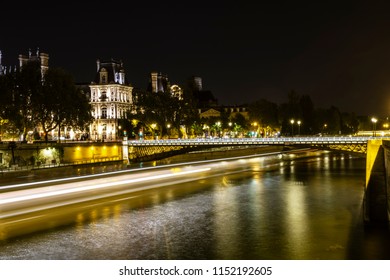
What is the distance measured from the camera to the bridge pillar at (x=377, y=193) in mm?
26281

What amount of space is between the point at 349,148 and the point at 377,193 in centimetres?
3025

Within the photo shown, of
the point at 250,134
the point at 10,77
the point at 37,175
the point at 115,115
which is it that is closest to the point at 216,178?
the point at 37,175

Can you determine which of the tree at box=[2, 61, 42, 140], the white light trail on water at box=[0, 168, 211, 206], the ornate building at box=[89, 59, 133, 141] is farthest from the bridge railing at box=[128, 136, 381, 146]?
the ornate building at box=[89, 59, 133, 141]

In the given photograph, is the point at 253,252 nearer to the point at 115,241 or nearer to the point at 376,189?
the point at 115,241

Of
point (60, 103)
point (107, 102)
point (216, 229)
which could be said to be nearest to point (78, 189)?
point (216, 229)

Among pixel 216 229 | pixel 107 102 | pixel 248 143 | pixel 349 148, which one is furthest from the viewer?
pixel 107 102

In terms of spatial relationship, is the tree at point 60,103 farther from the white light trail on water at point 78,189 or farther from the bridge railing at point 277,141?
the white light trail on water at point 78,189

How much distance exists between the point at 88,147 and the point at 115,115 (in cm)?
2872

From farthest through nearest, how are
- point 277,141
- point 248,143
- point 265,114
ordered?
point 265,114 < point 248,143 < point 277,141

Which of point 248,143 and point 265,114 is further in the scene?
point 265,114

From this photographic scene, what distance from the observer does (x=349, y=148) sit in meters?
55.7

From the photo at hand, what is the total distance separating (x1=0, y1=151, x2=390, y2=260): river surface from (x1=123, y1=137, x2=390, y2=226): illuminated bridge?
146cm

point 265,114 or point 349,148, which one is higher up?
point 265,114

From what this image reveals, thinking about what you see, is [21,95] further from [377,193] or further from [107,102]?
[377,193]
